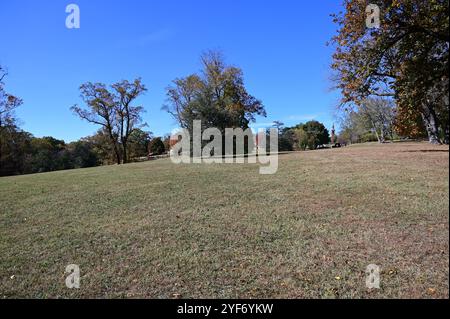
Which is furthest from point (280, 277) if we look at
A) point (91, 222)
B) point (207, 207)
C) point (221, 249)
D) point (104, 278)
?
point (91, 222)

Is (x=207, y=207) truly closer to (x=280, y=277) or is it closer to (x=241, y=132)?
(x=280, y=277)

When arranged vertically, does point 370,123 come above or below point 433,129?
above

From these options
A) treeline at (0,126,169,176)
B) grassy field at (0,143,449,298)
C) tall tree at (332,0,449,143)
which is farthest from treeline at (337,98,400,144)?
treeline at (0,126,169,176)

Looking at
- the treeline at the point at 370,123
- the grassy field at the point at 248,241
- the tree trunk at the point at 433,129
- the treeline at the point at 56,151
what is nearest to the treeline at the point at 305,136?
the treeline at the point at 370,123

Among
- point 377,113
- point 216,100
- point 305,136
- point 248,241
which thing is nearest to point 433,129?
point 248,241

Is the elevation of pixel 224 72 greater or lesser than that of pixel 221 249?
greater

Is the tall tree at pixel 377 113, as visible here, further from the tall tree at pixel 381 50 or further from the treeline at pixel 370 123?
the tall tree at pixel 381 50

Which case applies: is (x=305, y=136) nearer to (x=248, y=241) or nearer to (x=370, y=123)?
(x=370, y=123)

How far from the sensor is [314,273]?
4.09 metres

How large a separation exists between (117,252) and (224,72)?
111ft

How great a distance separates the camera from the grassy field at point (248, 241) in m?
3.84

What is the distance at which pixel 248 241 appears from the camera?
17.3ft

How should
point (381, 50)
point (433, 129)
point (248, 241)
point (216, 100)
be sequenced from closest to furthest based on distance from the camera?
point (433, 129), point (248, 241), point (381, 50), point (216, 100)

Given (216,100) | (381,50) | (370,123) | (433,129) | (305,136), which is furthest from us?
(305,136)
